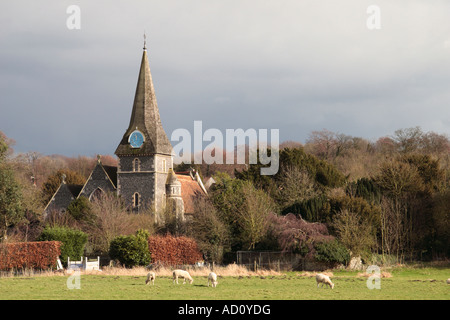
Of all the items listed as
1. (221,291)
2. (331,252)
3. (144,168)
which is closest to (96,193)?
(144,168)

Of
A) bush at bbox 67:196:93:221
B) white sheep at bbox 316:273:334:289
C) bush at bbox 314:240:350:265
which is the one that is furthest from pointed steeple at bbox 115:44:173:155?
white sheep at bbox 316:273:334:289

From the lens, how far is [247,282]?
27891 millimetres

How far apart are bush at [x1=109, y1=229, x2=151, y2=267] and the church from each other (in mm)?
24849

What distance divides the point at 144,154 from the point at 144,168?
59.4 inches

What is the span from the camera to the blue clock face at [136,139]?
68.7m

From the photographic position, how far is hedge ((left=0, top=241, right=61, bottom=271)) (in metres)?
37.9

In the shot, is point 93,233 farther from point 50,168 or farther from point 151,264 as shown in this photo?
point 50,168

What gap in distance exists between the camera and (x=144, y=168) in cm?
6819

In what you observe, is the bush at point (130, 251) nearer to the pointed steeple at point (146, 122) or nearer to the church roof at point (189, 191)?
the church roof at point (189, 191)

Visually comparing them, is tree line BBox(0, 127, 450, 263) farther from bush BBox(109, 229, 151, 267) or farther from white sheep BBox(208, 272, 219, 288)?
white sheep BBox(208, 272, 219, 288)

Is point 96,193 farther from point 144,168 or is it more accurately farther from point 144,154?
point 144,154

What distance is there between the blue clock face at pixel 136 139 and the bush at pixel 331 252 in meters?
33.1
